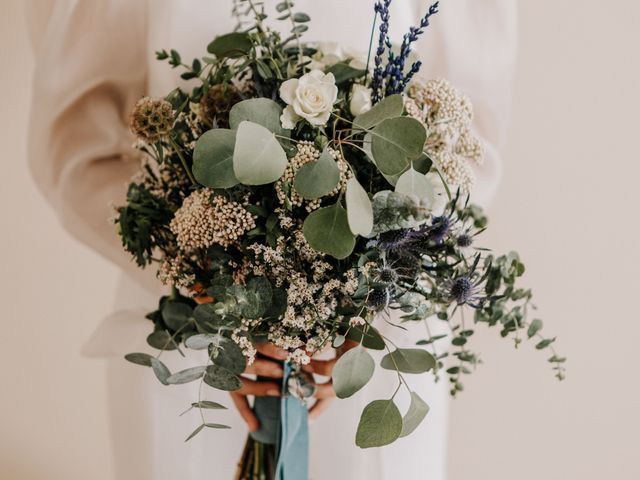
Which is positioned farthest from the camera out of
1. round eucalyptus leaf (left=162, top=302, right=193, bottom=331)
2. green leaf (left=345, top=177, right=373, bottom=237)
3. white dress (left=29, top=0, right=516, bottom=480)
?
white dress (left=29, top=0, right=516, bottom=480)

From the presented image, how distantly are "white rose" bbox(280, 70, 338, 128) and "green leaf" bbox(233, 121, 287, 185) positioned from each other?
0.04 metres

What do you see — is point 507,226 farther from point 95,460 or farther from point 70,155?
point 95,460

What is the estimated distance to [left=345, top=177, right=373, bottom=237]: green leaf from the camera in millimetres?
478

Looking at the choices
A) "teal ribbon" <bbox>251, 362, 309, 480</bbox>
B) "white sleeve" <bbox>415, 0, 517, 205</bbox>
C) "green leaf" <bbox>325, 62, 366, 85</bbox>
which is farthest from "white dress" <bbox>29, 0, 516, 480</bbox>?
"green leaf" <bbox>325, 62, 366, 85</bbox>

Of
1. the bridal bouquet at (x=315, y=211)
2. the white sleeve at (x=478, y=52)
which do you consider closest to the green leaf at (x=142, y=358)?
the bridal bouquet at (x=315, y=211)

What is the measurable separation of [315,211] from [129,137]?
22.0 inches

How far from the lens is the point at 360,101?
57cm

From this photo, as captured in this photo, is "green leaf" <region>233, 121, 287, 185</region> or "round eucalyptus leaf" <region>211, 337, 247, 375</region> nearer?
"green leaf" <region>233, 121, 287, 185</region>

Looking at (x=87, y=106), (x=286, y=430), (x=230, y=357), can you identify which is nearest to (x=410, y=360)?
(x=230, y=357)

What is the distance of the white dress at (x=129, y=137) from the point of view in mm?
864

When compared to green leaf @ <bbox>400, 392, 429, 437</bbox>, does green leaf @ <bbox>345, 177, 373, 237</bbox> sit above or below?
above

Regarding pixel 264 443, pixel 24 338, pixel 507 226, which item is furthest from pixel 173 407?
pixel 507 226

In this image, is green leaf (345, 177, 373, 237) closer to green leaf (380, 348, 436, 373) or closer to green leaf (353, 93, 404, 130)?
green leaf (353, 93, 404, 130)

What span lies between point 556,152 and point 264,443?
788 millimetres
